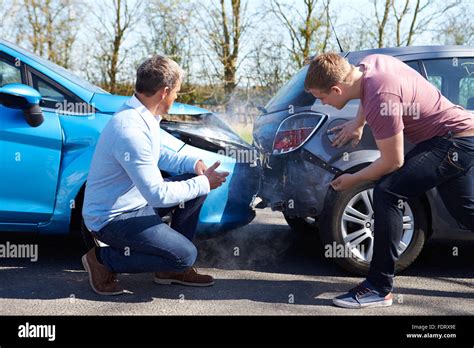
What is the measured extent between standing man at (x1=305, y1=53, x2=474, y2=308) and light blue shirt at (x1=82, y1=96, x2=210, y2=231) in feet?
2.94

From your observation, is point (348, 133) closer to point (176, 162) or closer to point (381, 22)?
point (176, 162)

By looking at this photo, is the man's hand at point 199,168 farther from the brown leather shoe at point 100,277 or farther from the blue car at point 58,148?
the brown leather shoe at point 100,277

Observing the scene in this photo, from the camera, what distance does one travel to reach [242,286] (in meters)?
3.35

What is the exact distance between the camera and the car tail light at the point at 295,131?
11.4 feet

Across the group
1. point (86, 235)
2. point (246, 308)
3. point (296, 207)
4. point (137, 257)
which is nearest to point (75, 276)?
point (86, 235)

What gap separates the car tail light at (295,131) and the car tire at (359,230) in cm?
39

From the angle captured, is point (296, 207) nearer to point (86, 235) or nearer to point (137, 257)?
point (137, 257)

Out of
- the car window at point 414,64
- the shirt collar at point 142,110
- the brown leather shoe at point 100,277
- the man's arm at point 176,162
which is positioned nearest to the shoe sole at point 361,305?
the man's arm at point 176,162

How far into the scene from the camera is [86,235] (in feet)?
10.9

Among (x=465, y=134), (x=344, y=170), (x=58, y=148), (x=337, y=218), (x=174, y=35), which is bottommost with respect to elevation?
(x=337, y=218)

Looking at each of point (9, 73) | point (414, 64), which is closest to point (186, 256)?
point (9, 73)

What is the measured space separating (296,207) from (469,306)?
1.19 m

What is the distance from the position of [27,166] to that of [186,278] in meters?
1.22
